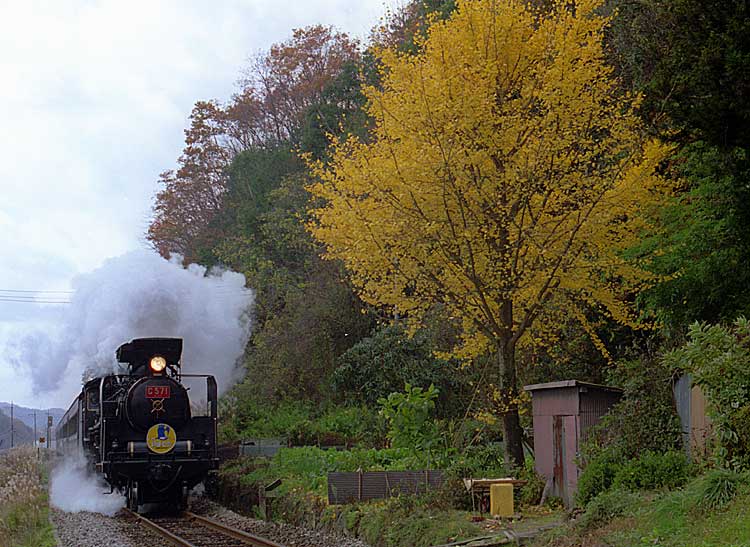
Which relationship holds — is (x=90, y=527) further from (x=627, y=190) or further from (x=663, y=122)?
(x=663, y=122)

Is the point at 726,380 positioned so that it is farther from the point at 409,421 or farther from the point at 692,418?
the point at 409,421

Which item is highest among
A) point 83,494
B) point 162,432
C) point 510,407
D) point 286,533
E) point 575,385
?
point 575,385

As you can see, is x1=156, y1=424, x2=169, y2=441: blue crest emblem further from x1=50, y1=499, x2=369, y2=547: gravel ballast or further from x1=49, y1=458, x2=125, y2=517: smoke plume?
x1=49, y1=458, x2=125, y2=517: smoke plume

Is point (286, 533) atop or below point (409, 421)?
below

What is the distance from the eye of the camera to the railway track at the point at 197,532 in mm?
14750

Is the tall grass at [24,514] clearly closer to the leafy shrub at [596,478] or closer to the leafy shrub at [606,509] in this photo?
the leafy shrub at [596,478]

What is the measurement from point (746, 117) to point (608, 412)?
5725 mm

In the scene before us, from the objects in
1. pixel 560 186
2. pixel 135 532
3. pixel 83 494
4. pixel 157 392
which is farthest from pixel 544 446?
pixel 83 494

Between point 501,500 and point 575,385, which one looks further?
point 575,385

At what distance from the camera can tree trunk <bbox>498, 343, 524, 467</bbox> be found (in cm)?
1756

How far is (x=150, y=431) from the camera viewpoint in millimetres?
19484

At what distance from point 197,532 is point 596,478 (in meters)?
8.00

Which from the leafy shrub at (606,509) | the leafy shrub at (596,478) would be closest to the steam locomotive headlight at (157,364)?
the leafy shrub at (596,478)

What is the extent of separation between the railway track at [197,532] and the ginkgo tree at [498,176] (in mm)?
5312
